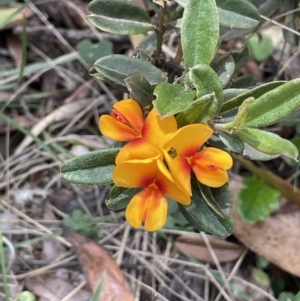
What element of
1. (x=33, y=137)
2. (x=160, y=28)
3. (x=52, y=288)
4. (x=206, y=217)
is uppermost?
(x=160, y=28)

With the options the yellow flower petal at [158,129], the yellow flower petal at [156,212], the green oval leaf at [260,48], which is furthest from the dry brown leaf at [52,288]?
the green oval leaf at [260,48]

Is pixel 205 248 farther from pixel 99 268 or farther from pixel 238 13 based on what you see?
pixel 238 13

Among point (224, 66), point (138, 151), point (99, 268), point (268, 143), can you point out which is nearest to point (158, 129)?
point (138, 151)

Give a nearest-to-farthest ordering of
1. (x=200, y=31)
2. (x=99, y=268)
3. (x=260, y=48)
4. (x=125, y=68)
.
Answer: (x=200, y=31)
(x=125, y=68)
(x=99, y=268)
(x=260, y=48)

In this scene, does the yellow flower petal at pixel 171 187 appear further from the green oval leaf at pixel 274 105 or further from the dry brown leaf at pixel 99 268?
the dry brown leaf at pixel 99 268

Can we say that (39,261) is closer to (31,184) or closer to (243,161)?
(31,184)

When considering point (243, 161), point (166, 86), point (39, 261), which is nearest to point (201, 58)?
point (166, 86)
